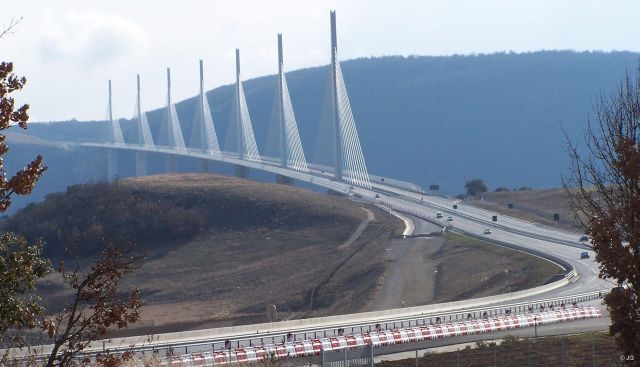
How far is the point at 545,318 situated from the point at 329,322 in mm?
6235

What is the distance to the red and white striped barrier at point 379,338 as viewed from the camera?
2044cm

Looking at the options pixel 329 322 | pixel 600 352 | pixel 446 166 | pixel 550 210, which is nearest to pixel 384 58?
pixel 446 166

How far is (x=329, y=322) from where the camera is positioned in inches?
1281

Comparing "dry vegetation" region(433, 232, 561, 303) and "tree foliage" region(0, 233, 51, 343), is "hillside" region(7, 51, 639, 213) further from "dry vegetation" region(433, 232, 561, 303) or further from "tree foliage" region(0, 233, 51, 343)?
"tree foliage" region(0, 233, 51, 343)

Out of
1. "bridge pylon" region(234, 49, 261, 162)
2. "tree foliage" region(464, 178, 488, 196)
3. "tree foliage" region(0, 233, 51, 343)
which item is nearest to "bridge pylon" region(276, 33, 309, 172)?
"bridge pylon" region(234, 49, 261, 162)

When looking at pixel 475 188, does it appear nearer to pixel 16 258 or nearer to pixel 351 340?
pixel 351 340

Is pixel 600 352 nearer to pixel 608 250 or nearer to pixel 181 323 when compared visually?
pixel 608 250

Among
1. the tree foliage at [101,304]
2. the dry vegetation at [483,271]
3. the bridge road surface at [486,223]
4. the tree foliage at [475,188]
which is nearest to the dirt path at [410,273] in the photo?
the dry vegetation at [483,271]

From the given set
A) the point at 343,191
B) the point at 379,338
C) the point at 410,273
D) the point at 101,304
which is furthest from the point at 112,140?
the point at 101,304

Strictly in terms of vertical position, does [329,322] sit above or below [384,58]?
below

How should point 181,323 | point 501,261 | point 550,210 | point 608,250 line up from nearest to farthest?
point 608,250 < point 181,323 < point 501,261 < point 550,210

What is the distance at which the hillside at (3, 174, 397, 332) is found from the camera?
4581 centimetres

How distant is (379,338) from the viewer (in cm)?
2503

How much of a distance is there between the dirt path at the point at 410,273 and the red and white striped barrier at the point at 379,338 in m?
12.2
